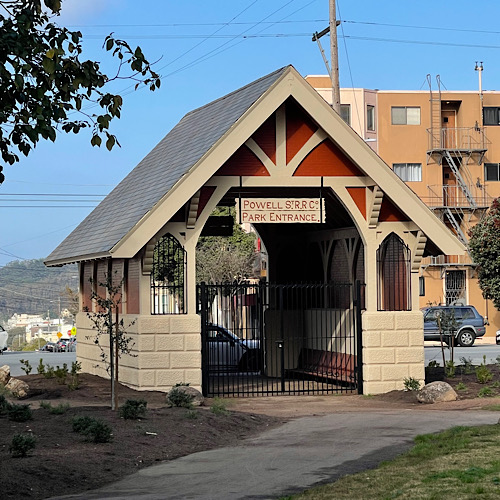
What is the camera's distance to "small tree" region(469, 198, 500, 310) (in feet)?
183

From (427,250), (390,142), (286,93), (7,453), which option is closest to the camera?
(7,453)

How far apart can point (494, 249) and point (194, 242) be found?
38910 mm

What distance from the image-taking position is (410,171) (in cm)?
6347

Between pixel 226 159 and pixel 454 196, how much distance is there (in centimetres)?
4607

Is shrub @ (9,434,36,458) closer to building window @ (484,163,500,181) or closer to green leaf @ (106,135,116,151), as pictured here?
green leaf @ (106,135,116,151)

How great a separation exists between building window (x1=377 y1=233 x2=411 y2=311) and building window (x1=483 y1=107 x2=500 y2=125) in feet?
145

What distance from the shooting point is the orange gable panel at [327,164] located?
67.2 feet

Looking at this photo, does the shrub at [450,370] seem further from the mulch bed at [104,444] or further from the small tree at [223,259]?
the small tree at [223,259]

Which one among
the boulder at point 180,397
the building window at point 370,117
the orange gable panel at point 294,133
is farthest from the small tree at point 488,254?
the boulder at point 180,397

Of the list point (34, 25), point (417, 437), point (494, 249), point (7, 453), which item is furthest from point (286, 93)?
point (494, 249)

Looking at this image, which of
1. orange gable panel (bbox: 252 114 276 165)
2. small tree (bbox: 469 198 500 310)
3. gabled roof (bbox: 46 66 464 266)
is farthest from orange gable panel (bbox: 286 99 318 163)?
small tree (bbox: 469 198 500 310)

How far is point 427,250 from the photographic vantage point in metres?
22.4

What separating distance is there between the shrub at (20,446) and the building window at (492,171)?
2169 inches

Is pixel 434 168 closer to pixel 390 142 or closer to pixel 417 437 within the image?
pixel 390 142
